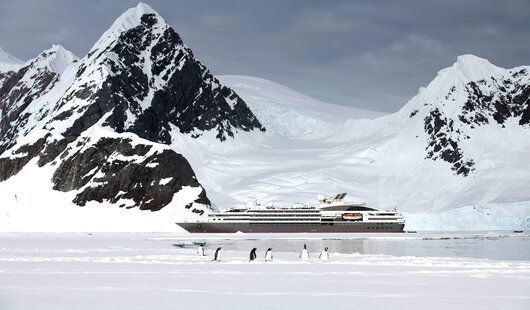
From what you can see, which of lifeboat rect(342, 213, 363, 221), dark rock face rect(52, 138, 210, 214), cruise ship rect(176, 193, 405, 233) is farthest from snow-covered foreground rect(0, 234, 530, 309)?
dark rock face rect(52, 138, 210, 214)

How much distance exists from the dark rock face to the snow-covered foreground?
12422 centimetres

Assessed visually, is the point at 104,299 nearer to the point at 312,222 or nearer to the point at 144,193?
the point at 312,222

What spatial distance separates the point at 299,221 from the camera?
541ft

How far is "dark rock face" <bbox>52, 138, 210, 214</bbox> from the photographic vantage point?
18138 cm

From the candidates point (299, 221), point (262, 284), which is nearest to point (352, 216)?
point (299, 221)

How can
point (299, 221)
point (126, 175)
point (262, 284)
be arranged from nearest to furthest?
point (262, 284) → point (299, 221) → point (126, 175)

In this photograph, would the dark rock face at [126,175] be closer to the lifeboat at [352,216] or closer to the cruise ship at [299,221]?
the cruise ship at [299,221]

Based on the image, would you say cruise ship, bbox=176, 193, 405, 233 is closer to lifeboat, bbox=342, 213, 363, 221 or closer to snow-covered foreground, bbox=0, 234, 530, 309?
lifeboat, bbox=342, 213, 363, 221

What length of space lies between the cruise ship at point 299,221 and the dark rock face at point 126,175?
47.4 ft

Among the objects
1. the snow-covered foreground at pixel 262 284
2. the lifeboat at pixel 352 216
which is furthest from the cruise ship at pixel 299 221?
the snow-covered foreground at pixel 262 284

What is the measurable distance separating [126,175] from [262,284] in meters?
152

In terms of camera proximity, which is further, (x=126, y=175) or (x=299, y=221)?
(x=126, y=175)

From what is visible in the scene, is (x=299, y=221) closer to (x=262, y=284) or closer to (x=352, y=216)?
(x=352, y=216)

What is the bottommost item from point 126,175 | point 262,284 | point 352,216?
point 262,284
